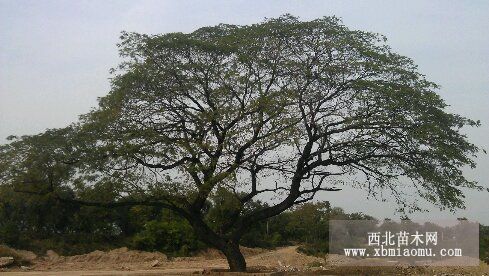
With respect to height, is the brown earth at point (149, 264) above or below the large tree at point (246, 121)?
below

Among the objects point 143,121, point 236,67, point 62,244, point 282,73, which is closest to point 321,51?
point 282,73

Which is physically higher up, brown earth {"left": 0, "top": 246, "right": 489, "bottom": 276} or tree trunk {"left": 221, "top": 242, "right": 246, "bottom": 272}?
tree trunk {"left": 221, "top": 242, "right": 246, "bottom": 272}

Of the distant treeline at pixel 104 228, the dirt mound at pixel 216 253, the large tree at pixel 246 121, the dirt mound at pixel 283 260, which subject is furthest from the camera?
the dirt mound at pixel 216 253

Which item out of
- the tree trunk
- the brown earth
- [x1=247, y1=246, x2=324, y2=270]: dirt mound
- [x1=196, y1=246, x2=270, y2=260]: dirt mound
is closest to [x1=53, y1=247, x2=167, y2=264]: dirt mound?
the brown earth

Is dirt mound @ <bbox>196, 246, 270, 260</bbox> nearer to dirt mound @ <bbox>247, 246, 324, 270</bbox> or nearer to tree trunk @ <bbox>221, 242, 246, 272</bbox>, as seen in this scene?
dirt mound @ <bbox>247, 246, 324, 270</bbox>

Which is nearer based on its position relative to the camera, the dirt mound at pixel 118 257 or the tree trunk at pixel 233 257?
the tree trunk at pixel 233 257

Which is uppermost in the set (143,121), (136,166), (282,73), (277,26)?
(277,26)

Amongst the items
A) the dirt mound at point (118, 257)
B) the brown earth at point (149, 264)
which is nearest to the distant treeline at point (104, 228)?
the brown earth at point (149, 264)

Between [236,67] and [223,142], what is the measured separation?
2.41m

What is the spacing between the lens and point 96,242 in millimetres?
30906

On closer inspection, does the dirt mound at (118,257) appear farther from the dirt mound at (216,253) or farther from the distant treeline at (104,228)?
the dirt mound at (216,253)

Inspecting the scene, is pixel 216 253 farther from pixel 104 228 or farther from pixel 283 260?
pixel 283 260

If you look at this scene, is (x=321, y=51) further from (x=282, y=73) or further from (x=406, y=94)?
(x=406, y=94)

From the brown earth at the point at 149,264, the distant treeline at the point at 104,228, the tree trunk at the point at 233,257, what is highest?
the distant treeline at the point at 104,228
